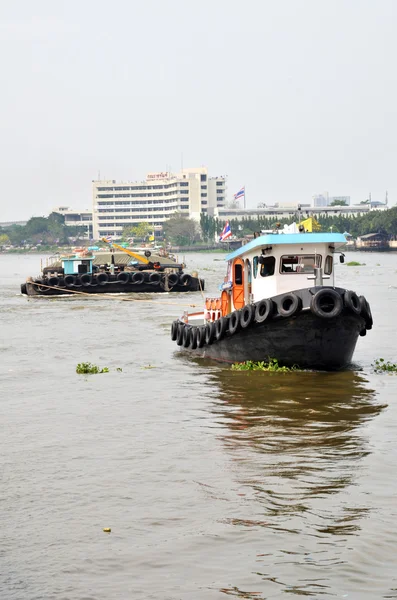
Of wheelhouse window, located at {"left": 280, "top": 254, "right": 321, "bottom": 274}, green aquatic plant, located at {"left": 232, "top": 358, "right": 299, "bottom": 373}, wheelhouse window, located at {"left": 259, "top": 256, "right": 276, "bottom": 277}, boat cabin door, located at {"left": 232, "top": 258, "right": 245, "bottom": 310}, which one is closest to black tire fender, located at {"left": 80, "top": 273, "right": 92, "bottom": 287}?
boat cabin door, located at {"left": 232, "top": 258, "right": 245, "bottom": 310}

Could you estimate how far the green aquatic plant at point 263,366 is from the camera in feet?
68.2

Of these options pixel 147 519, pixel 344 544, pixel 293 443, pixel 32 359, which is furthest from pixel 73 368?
pixel 344 544

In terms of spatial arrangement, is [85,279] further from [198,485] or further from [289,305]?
[198,485]

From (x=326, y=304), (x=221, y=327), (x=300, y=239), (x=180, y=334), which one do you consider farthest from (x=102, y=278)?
(x=326, y=304)

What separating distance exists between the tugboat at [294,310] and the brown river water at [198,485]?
57 centimetres

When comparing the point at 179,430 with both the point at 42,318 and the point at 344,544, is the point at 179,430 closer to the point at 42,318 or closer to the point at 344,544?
the point at 344,544

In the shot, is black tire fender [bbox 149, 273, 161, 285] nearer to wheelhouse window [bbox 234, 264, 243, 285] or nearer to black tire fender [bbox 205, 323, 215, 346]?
black tire fender [bbox 205, 323, 215, 346]

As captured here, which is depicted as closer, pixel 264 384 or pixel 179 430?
pixel 179 430

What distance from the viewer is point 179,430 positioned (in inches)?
607

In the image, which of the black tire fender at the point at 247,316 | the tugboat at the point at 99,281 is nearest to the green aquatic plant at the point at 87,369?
the black tire fender at the point at 247,316

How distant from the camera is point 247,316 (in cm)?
2091

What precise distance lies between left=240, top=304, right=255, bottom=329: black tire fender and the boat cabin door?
7.74ft

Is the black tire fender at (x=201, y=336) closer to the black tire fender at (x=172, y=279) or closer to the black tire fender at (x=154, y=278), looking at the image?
the black tire fender at (x=172, y=279)

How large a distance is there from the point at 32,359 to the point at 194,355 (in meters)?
4.67
